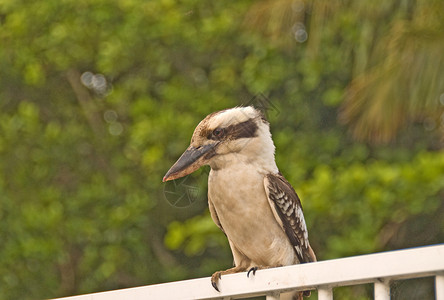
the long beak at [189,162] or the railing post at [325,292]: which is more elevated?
the long beak at [189,162]

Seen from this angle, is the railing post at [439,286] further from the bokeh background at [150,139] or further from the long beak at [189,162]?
the bokeh background at [150,139]

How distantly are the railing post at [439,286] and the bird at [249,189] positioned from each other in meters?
1.41

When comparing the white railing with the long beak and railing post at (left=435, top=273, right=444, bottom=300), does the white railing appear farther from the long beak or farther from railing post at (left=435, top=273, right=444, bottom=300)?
the long beak

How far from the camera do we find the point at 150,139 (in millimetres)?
8992

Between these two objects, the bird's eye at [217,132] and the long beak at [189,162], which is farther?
the bird's eye at [217,132]

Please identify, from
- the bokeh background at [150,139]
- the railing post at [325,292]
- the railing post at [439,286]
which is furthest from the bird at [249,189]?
the bokeh background at [150,139]

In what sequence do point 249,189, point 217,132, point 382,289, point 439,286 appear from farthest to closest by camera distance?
point 249,189, point 217,132, point 382,289, point 439,286

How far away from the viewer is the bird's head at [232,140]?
3484 mm

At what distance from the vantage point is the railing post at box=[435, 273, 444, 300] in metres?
2.13

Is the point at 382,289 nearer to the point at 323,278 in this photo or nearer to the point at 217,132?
the point at 323,278

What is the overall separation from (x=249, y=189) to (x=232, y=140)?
0.62 ft

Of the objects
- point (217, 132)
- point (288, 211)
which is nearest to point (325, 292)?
point (217, 132)

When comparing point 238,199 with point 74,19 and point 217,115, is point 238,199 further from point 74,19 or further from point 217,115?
point 74,19

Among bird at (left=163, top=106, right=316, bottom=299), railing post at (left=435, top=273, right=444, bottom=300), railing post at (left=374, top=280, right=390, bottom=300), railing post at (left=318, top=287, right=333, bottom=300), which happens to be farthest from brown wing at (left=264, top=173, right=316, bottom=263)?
railing post at (left=435, top=273, right=444, bottom=300)
